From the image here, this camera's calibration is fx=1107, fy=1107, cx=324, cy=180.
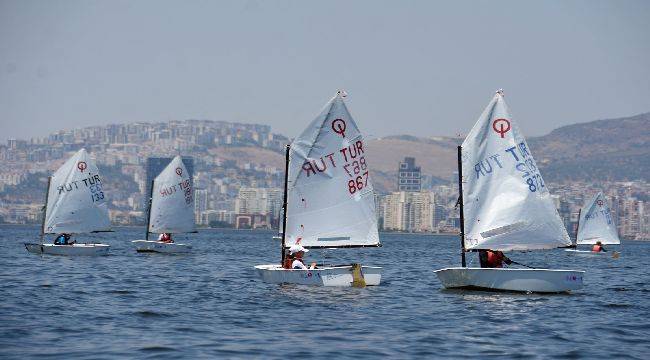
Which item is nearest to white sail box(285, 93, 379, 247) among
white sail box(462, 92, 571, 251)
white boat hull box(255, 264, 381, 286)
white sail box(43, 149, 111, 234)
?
white boat hull box(255, 264, 381, 286)

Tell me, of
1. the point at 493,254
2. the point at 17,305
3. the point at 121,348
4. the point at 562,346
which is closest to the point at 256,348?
the point at 121,348

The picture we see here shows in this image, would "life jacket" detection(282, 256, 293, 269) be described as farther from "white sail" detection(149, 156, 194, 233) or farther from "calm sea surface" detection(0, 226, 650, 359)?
"white sail" detection(149, 156, 194, 233)

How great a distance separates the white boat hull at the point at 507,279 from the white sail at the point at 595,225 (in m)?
74.9

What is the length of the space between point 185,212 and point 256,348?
67235 mm

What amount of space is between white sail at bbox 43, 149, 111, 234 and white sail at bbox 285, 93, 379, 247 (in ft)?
107

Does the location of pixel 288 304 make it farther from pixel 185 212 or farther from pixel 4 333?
pixel 185 212

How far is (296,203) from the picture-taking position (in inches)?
1989

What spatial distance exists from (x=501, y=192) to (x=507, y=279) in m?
4.31

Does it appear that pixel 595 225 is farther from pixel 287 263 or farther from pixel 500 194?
pixel 287 263

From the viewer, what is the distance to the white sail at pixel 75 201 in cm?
7956

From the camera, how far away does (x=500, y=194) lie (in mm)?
48344

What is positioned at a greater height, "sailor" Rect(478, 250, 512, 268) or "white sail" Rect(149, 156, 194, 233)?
"white sail" Rect(149, 156, 194, 233)

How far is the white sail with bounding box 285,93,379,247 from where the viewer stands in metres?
50.1

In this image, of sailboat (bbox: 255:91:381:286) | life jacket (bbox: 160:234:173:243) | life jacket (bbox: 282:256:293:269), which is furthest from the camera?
life jacket (bbox: 160:234:173:243)
